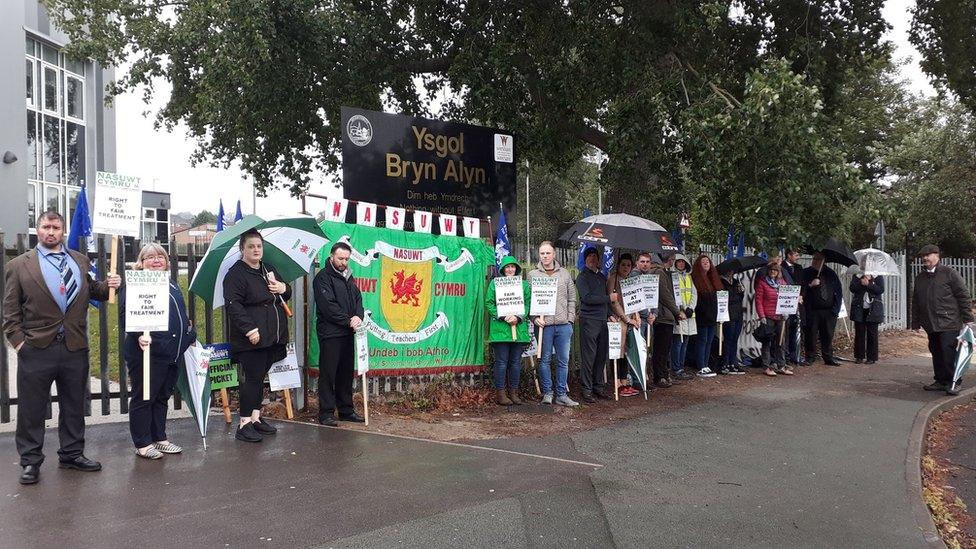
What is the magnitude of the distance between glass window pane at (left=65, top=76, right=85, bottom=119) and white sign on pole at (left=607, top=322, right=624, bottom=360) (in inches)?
976

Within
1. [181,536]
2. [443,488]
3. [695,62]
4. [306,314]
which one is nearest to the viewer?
[181,536]

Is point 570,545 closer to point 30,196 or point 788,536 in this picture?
point 788,536

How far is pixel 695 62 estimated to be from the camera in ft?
38.4

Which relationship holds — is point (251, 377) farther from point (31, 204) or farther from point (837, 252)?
point (31, 204)

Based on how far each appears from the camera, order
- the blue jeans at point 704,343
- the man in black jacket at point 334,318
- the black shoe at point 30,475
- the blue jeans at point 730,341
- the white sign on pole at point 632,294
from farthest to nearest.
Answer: the blue jeans at point 730,341, the blue jeans at point 704,343, the white sign on pole at point 632,294, the man in black jacket at point 334,318, the black shoe at point 30,475

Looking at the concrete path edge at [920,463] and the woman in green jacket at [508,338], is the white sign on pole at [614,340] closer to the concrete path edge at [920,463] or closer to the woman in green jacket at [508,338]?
the woman in green jacket at [508,338]

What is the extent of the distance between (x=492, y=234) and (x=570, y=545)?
19.8 feet

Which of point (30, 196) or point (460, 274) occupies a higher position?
point (30, 196)

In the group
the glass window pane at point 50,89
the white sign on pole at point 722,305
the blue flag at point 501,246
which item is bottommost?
the white sign on pole at point 722,305

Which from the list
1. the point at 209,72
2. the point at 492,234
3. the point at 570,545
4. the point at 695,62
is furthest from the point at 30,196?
the point at 570,545

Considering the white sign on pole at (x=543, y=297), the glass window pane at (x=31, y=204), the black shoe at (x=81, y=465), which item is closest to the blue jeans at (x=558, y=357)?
the white sign on pole at (x=543, y=297)

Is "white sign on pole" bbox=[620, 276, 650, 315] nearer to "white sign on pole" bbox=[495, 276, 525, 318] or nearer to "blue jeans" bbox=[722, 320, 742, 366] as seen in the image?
"white sign on pole" bbox=[495, 276, 525, 318]

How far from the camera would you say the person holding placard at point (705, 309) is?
10.7 metres

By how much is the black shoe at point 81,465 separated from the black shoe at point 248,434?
122 cm
